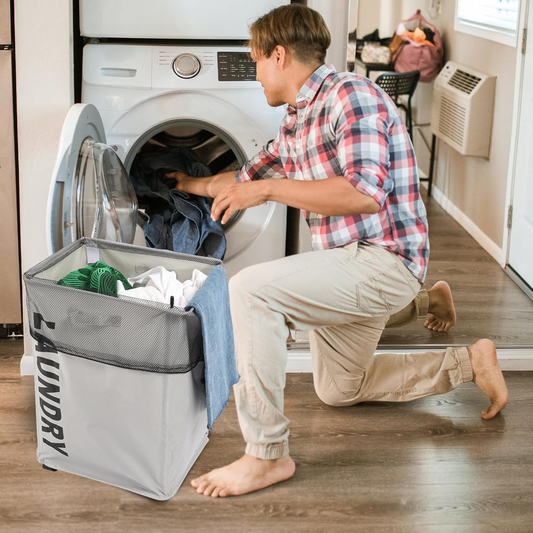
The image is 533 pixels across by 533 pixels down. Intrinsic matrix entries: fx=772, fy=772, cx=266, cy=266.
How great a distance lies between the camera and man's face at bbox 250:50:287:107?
197 cm

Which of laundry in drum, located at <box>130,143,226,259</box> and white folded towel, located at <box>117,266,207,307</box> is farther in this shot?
laundry in drum, located at <box>130,143,226,259</box>

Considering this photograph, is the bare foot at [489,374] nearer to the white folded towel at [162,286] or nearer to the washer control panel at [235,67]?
the white folded towel at [162,286]

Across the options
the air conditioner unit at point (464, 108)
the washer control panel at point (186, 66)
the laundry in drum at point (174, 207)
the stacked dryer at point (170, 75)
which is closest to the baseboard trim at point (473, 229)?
the air conditioner unit at point (464, 108)

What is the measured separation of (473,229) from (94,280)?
5.76 feet

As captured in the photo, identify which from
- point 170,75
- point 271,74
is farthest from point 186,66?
point 271,74

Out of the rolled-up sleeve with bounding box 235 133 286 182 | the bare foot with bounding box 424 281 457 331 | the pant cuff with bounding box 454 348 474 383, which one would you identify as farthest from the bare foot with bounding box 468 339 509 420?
the rolled-up sleeve with bounding box 235 133 286 182

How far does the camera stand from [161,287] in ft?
6.04

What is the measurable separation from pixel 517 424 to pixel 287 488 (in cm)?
75

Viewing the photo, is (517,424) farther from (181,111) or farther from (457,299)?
(181,111)

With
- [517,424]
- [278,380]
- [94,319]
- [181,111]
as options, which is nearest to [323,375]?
[278,380]

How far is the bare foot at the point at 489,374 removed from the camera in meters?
2.21

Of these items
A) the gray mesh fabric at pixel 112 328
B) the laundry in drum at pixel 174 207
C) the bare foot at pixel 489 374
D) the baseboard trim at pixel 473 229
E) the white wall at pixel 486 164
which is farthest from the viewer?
the baseboard trim at pixel 473 229

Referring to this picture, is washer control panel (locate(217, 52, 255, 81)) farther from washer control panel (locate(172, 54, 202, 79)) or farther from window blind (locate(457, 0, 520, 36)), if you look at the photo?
window blind (locate(457, 0, 520, 36))

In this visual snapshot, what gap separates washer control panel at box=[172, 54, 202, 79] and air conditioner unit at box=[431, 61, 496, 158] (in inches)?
32.9
